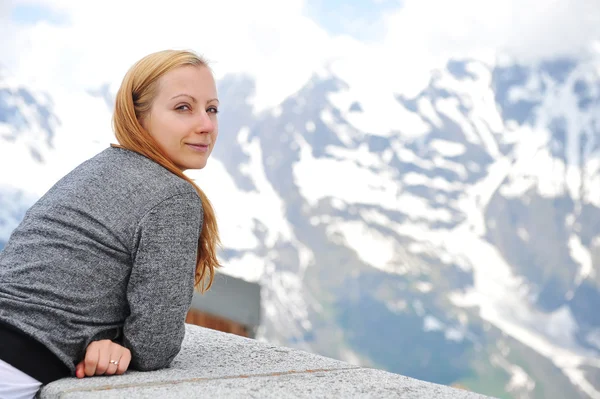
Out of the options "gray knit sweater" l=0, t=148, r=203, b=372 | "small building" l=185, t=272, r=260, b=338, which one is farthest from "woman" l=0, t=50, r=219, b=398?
"small building" l=185, t=272, r=260, b=338

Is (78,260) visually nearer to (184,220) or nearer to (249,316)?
(184,220)

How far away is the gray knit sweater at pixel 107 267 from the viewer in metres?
1.55

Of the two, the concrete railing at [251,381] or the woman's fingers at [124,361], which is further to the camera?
the woman's fingers at [124,361]

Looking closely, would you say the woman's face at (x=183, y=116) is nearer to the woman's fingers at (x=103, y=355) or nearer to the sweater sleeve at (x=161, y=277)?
the sweater sleeve at (x=161, y=277)

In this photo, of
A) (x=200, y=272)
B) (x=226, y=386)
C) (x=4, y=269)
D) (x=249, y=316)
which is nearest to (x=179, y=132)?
(x=200, y=272)

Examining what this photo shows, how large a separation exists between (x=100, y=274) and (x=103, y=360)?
0.59 ft

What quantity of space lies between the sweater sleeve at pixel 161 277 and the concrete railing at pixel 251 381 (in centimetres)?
8

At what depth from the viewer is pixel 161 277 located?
5.12ft

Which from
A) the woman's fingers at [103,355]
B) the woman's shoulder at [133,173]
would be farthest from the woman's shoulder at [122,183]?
the woman's fingers at [103,355]

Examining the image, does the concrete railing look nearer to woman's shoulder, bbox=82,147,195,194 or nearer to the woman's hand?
the woman's hand

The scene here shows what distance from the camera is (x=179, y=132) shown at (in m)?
1.73

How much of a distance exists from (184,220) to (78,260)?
0.23m

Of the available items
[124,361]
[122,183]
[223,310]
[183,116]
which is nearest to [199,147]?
[183,116]

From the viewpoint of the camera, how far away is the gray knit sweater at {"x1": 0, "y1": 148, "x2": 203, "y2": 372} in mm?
1554
